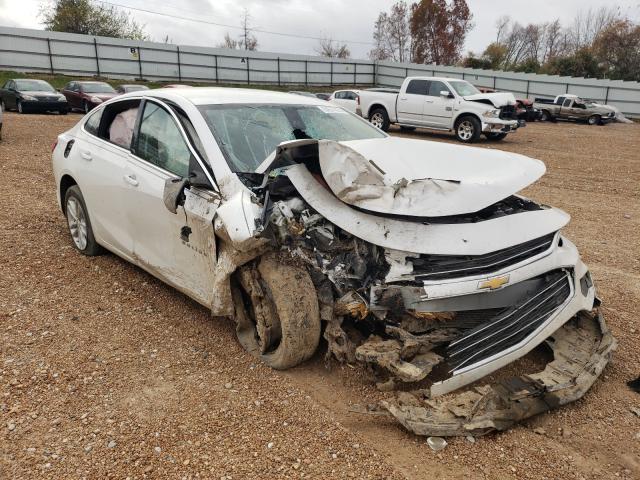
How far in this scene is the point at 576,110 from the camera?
2580 cm

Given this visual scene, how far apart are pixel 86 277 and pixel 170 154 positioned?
1.65m

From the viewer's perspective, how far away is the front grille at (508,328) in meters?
2.67

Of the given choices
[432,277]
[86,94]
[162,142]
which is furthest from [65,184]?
[86,94]

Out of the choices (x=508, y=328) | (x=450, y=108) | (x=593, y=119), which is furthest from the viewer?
(x=593, y=119)

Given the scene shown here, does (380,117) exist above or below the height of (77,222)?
above

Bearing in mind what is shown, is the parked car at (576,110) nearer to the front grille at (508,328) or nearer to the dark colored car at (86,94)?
the dark colored car at (86,94)

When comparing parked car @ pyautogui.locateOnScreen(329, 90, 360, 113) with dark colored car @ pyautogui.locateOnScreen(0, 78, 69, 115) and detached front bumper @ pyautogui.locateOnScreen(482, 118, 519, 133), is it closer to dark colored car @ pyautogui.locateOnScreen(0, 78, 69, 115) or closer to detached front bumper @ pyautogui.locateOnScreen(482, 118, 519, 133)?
detached front bumper @ pyautogui.locateOnScreen(482, 118, 519, 133)

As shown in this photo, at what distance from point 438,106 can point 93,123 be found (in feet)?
43.2

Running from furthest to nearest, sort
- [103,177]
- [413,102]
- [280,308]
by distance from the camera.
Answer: [413,102] → [103,177] → [280,308]

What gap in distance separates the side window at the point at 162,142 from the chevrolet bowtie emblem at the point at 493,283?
80.2 inches

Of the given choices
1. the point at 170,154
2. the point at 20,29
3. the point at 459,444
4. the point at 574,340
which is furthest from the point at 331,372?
the point at 20,29

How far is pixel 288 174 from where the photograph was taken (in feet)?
10.1

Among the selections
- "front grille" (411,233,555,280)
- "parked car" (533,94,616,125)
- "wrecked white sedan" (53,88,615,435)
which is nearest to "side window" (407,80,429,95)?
"parked car" (533,94,616,125)

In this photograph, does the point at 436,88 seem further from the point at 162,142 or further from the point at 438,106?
the point at 162,142
